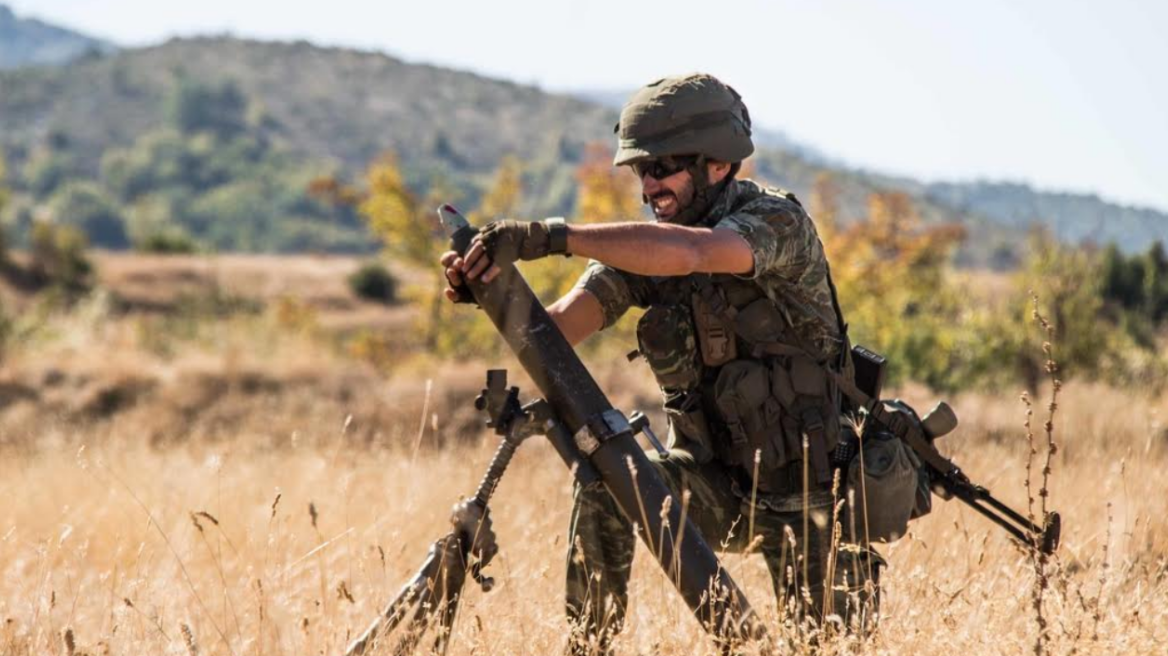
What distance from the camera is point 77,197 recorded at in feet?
376

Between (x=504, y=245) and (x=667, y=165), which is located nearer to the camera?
(x=504, y=245)

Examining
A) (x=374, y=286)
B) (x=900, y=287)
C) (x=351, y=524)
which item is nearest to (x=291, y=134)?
(x=374, y=286)

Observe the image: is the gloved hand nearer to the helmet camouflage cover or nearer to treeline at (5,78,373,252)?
the helmet camouflage cover

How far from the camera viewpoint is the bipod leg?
126 inches

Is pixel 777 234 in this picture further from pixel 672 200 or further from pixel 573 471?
pixel 573 471

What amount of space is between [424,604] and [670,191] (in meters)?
1.38

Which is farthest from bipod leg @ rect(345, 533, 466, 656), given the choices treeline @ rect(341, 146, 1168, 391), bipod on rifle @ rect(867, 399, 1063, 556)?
treeline @ rect(341, 146, 1168, 391)

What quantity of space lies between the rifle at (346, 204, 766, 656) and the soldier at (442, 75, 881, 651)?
0.35 m

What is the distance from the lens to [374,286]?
1898 inches

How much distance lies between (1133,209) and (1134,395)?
3.30m

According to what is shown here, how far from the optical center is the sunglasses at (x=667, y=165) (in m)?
3.72

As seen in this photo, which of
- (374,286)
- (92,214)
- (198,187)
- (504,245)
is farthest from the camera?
(198,187)

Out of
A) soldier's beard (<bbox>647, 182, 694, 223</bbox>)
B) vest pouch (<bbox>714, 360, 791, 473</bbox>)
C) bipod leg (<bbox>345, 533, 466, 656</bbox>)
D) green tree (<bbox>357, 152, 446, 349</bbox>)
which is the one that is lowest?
green tree (<bbox>357, 152, 446, 349</bbox>)

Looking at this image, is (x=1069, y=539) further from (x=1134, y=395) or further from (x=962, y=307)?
(x=962, y=307)
